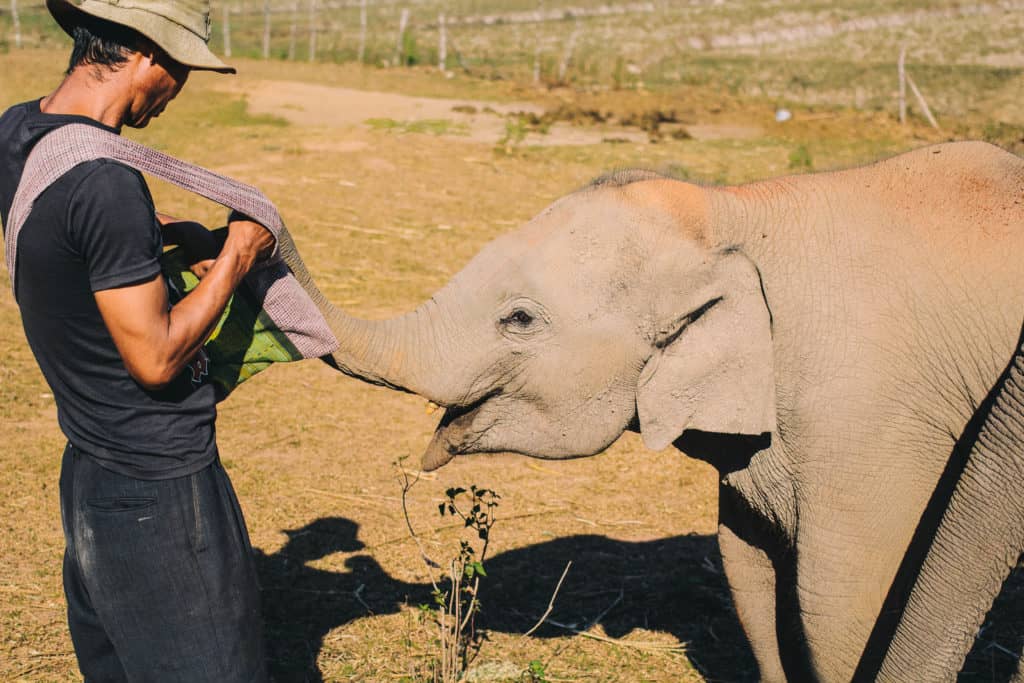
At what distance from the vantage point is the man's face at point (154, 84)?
8.56 feet

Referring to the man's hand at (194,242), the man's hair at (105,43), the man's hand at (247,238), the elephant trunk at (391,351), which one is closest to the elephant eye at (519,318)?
the elephant trunk at (391,351)

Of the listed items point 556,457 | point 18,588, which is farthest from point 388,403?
point 556,457

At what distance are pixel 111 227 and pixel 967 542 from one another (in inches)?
88.6

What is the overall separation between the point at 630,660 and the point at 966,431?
76.7 inches

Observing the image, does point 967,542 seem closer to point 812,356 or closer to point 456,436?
point 812,356

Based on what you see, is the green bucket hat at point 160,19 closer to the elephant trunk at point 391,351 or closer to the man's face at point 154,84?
the man's face at point 154,84

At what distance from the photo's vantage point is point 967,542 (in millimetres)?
2930

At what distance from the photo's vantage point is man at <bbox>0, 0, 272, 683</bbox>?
7.95 ft

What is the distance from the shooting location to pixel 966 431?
308 cm

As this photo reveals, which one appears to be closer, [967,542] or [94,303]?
[94,303]

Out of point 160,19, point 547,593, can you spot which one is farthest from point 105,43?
point 547,593

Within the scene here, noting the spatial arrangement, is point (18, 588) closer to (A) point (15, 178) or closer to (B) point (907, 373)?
(A) point (15, 178)

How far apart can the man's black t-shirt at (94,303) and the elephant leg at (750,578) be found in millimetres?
1854

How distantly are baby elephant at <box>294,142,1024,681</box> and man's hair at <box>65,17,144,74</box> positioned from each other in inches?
27.4
